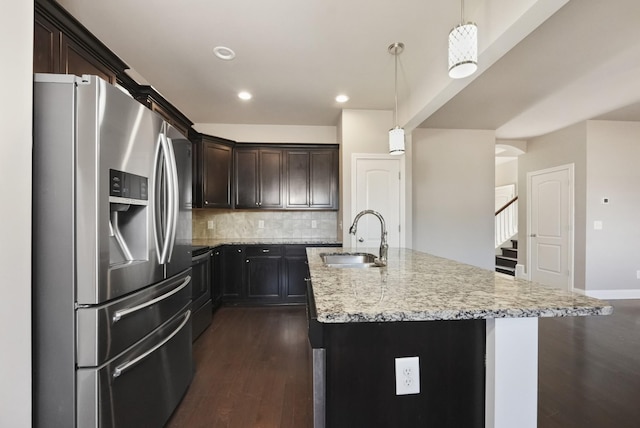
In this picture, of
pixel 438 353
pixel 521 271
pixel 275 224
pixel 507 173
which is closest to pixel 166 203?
pixel 438 353

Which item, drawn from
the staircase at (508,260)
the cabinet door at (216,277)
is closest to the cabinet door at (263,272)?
the cabinet door at (216,277)

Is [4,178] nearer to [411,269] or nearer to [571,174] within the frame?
[411,269]

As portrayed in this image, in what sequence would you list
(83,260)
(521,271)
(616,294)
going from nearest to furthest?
(83,260) < (616,294) < (521,271)

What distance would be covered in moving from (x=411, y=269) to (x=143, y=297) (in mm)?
1420

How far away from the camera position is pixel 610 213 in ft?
13.7

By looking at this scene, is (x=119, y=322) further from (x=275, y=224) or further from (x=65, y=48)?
(x=275, y=224)

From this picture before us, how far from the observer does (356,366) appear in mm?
984

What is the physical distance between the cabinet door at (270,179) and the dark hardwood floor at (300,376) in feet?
5.44

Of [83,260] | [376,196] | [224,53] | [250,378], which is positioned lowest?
[250,378]

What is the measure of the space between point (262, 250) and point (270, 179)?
1.05 metres

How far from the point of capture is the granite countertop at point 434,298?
2.73 ft

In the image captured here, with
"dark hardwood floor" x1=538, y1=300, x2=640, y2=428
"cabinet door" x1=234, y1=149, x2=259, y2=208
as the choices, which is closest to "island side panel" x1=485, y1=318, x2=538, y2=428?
"dark hardwood floor" x1=538, y1=300, x2=640, y2=428

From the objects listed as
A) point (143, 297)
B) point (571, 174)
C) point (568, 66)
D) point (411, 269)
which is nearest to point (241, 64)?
point (143, 297)

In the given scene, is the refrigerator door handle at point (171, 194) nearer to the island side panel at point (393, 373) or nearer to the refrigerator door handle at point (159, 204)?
the refrigerator door handle at point (159, 204)
